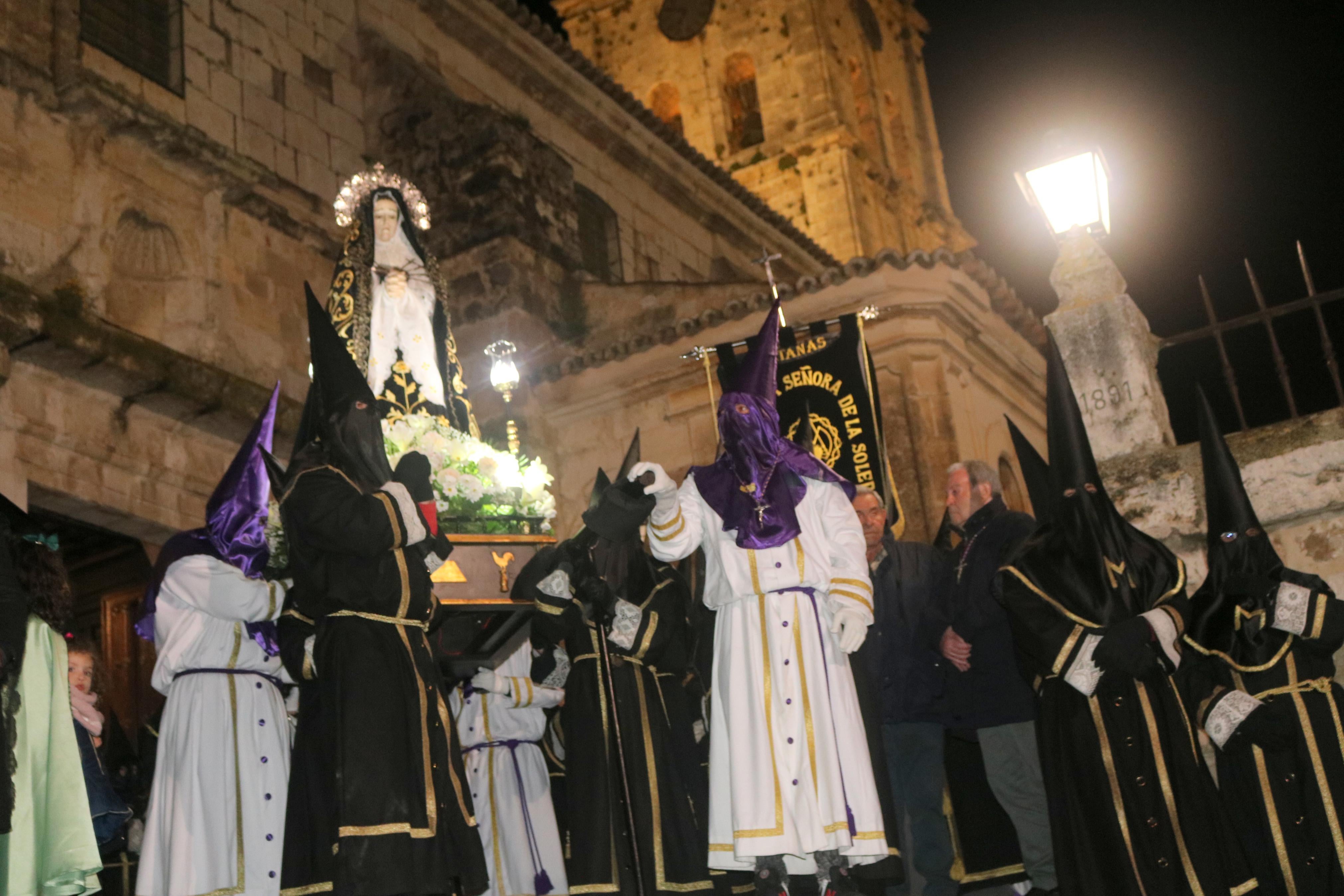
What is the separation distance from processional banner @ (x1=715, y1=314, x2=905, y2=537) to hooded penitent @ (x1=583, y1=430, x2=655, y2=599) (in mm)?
4031

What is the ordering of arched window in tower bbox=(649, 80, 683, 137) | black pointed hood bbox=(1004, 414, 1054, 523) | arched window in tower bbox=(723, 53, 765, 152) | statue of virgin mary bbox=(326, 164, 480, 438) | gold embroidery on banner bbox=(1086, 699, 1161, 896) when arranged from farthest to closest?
arched window in tower bbox=(649, 80, 683, 137)
arched window in tower bbox=(723, 53, 765, 152)
statue of virgin mary bbox=(326, 164, 480, 438)
black pointed hood bbox=(1004, 414, 1054, 523)
gold embroidery on banner bbox=(1086, 699, 1161, 896)

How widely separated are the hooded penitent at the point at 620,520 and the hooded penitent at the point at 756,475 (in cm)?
36

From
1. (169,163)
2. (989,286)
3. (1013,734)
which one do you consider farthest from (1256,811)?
(169,163)

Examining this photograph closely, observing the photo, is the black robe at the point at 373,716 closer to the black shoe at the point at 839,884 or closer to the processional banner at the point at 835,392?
the black shoe at the point at 839,884

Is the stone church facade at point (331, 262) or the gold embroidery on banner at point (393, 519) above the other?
the stone church facade at point (331, 262)

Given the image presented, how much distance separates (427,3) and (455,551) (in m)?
10.9

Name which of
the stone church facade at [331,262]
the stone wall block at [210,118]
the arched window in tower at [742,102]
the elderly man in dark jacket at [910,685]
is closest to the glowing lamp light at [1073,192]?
the elderly man in dark jacket at [910,685]

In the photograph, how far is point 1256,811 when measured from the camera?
593 centimetres

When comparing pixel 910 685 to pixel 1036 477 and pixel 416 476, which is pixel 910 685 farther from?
pixel 416 476

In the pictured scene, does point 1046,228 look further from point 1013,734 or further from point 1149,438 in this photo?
point 1013,734

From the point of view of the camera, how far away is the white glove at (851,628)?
5.47 metres

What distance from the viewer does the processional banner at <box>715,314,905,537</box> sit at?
10.8 m

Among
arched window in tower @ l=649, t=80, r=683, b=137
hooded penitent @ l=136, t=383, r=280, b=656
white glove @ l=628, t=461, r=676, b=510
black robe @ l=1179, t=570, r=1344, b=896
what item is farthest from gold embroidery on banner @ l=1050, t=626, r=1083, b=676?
arched window in tower @ l=649, t=80, r=683, b=137

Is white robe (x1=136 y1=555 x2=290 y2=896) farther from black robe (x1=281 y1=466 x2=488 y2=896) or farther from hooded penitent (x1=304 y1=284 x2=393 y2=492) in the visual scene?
hooded penitent (x1=304 y1=284 x2=393 y2=492)
